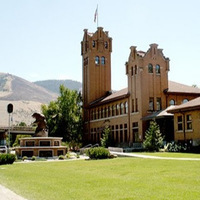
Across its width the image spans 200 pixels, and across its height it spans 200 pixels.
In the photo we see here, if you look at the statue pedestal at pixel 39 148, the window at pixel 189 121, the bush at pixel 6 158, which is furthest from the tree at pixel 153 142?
the bush at pixel 6 158

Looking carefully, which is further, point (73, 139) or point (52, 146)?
point (73, 139)

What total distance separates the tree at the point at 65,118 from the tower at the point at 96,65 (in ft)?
9.09

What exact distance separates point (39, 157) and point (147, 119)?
1660 centimetres

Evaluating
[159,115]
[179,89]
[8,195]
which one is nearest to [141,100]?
[159,115]

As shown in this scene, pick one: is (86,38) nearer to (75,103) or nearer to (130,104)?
(75,103)

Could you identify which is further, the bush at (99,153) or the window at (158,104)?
the window at (158,104)

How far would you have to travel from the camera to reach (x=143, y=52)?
5453cm

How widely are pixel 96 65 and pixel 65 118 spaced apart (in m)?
11.6

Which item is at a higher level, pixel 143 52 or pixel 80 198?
pixel 143 52

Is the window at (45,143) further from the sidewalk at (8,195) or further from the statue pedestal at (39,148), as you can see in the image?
the sidewalk at (8,195)

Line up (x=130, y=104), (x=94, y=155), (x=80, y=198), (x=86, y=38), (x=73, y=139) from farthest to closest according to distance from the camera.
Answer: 1. (x=86, y=38)
2. (x=73, y=139)
3. (x=130, y=104)
4. (x=94, y=155)
5. (x=80, y=198)

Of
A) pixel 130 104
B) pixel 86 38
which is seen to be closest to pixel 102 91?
pixel 86 38

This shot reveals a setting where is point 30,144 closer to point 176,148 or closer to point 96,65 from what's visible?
point 176,148

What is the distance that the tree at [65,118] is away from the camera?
2554 inches
